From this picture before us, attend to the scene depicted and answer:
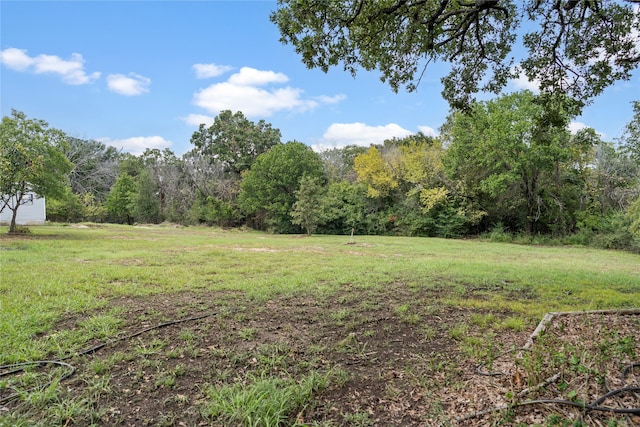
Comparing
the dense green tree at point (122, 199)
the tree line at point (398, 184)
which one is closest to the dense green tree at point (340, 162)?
the tree line at point (398, 184)

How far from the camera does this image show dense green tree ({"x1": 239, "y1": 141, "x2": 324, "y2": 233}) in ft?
79.0

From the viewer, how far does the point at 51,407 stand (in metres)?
2.06

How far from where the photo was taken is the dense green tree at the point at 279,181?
79.0ft

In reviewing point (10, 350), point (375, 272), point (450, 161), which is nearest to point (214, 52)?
point (375, 272)

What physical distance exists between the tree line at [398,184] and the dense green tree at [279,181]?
78 mm

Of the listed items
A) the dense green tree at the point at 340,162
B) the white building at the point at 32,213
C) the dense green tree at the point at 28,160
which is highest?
the dense green tree at the point at 340,162

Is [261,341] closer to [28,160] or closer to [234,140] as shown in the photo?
[28,160]

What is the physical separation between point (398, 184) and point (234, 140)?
1691cm

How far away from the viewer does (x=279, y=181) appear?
24.2 meters

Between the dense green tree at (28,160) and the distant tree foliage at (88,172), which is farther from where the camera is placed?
the distant tree foliage at (88,172)

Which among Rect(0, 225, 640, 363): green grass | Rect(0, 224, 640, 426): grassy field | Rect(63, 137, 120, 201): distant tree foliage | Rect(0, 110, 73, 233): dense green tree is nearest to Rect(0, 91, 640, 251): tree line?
Rect(0, 110, 73, 233): dense green tree

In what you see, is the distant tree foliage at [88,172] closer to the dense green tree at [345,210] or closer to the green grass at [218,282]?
the dense green tree at [345,210]

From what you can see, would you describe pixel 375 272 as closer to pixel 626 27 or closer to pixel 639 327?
pixel 639 327

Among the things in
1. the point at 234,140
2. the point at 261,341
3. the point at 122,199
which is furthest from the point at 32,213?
the point at 261,341
